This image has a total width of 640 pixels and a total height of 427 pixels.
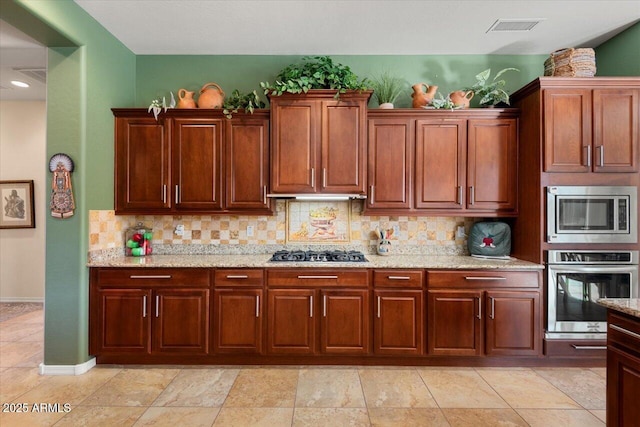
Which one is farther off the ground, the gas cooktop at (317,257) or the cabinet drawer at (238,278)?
the gas cooktop at (317,257)

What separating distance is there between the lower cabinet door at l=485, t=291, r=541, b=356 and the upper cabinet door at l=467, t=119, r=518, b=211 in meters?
0.86

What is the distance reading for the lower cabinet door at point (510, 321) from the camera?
293cm

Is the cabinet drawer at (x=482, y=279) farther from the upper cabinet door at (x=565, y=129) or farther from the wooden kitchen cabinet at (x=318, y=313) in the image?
the upper cabinet door at (x=565, y=129)

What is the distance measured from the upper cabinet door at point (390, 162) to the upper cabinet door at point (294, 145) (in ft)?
1.84

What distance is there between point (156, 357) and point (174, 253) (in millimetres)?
1063

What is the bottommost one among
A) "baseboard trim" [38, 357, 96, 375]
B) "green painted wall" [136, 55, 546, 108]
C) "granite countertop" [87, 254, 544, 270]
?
"baseboard trim" [38, 357, 96, 375]

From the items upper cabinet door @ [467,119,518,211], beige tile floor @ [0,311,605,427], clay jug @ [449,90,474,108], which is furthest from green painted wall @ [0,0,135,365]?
upper cabinet door @ [467,119,518,211]

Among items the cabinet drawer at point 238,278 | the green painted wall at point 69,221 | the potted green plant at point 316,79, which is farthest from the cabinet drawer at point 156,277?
the potted green plant at point 316,79

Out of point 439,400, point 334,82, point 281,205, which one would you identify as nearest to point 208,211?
point 281,205

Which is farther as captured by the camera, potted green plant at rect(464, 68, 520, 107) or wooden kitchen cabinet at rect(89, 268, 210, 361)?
potted green plant at rect(464, 68, 520, 107)

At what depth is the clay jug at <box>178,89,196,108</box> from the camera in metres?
A: 3.29

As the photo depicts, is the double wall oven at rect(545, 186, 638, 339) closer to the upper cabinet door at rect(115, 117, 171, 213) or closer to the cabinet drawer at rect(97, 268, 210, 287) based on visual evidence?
the cabinet drawer at rect(97, 268, 210, 287)

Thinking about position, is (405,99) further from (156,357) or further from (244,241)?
(156,357)

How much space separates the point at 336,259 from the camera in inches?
123
